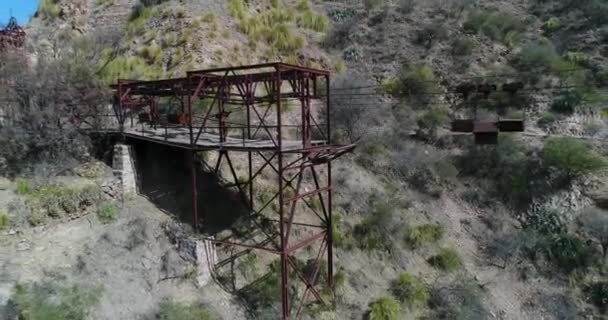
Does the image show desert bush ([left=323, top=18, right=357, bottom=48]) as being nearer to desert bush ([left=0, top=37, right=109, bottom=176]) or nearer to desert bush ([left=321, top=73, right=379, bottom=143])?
desert bush ([left=321, top=73, right=379, bottom=143])

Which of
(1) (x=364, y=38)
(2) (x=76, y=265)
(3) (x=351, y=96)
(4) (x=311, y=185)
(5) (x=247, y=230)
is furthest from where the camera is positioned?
(1) (x=364, y=38)

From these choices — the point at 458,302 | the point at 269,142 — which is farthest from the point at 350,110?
the point at 458,302

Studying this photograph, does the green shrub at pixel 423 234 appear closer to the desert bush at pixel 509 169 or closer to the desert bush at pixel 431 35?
the desert bush at pixel 509 169

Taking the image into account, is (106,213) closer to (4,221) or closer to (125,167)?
(125,167)

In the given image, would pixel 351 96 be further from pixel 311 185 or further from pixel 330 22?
pixel 330 22

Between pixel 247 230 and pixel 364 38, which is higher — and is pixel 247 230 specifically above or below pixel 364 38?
below

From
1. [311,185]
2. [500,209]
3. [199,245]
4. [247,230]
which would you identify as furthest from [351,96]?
[199,245]

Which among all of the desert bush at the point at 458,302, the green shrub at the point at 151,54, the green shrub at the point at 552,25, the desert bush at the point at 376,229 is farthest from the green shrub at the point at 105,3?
the green shrub at the point at 552,25

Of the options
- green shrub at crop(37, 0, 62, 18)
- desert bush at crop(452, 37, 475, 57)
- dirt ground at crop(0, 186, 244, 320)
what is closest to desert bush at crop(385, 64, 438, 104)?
desert bush at crop(452, 37, 475, 57)
